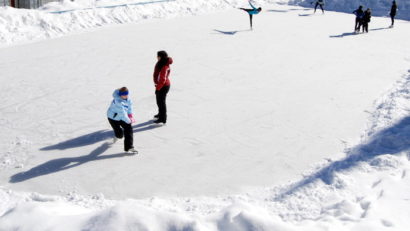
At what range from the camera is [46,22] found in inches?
616

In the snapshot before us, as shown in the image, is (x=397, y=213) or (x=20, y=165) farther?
(x=20, y=165)

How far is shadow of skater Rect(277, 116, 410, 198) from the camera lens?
6312mm

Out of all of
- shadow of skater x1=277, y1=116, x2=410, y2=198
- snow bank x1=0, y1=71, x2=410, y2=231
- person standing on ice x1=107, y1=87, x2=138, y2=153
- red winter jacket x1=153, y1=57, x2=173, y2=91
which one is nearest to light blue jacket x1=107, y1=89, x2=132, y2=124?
person standing on ice x1=107, y1=87, x2=138, y2=153

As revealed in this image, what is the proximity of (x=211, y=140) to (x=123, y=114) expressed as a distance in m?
1.76

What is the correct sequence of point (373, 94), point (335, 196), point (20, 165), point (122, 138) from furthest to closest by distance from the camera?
point (373, 94)
point (122, 138)
point (20, 165)
point (335, 196)

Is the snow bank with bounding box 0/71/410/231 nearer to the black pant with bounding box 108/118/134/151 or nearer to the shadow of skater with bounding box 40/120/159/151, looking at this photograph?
the black pant with bounding box 108/118/134/151

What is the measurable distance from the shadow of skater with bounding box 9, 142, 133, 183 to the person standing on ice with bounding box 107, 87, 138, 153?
0.92 feet

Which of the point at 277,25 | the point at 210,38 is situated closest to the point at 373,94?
the point at 210,38

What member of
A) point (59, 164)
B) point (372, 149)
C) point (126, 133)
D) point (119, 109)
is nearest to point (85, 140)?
point (59, 164)

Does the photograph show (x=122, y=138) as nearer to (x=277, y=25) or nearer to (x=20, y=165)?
(x=20, y=165)

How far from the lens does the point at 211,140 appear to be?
762cm

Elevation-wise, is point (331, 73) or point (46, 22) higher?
point (46, 22)

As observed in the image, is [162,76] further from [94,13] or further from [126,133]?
[94,13]

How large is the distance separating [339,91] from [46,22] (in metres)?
11.2
